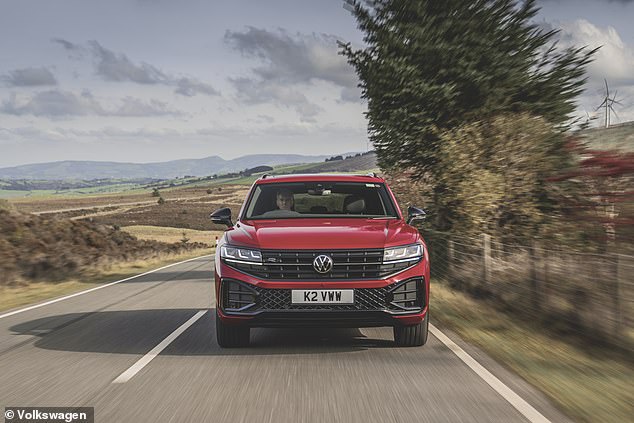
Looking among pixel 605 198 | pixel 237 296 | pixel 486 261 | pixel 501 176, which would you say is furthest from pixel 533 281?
pixel 501 176

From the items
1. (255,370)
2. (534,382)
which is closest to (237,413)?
(255,370)

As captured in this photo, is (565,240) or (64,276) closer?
(565,240)

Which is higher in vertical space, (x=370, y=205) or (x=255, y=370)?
(x=370, y=205)

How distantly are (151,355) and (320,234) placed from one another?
6.92 feet

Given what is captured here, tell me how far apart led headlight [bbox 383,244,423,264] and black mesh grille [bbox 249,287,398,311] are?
1.04ft

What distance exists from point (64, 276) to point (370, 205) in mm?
13269

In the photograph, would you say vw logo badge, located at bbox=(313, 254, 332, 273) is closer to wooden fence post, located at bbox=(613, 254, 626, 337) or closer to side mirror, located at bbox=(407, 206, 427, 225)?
side mirror, located at bbox=(407, 206, 427, 225)

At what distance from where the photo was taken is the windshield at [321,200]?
305 inches

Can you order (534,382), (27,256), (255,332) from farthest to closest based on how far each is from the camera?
(27,256) < (255,332) < (534,382)

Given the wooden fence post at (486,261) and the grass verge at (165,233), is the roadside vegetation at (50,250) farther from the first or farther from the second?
the grass verge at (165,233)

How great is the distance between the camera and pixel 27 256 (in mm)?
17703

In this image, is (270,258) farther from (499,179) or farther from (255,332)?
(499,179)

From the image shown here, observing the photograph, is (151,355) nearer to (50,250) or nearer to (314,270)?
(314,270)

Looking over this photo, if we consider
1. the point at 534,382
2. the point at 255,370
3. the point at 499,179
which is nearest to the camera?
the point at 534,382
